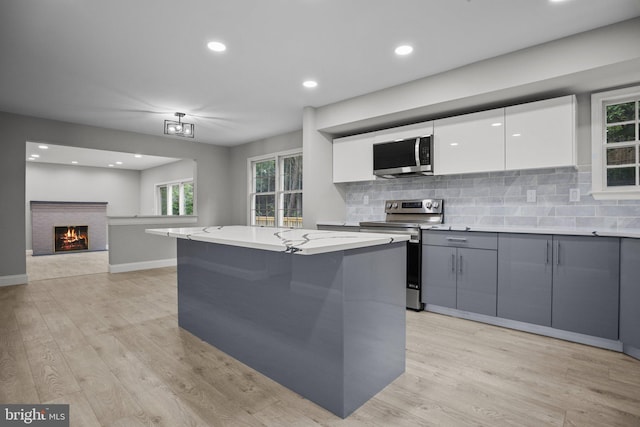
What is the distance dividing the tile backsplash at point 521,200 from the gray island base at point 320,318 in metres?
1.84

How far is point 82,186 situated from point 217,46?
28.8 feet

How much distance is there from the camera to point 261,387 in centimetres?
192

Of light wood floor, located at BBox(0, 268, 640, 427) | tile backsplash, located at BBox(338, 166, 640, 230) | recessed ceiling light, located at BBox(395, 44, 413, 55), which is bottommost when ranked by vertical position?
light wood floor, located at BBox(0, 268, 640, 427)

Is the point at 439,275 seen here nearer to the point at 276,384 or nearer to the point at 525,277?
the point at 525,277

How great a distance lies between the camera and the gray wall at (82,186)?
8555mm

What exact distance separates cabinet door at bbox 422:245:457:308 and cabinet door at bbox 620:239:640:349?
1.18m

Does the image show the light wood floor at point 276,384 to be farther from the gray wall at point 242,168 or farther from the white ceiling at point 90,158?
the white ceiling at point 90,158

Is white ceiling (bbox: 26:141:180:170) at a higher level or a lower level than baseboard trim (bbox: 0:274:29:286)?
higher

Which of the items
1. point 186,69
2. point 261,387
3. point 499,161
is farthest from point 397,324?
point 186,69

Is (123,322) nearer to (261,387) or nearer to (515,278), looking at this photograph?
(261,387)

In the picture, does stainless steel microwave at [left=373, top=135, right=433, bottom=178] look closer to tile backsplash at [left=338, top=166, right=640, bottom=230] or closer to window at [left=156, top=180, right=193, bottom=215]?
tile backsplash at [left=338, top=166, right=640, bottom=230]

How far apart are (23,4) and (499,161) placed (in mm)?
3822

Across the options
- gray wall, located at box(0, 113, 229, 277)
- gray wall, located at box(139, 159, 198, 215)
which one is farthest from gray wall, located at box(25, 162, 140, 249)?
gray wall, located at box(0, 113, 229, 277)

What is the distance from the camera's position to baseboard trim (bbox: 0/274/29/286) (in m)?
4.51
